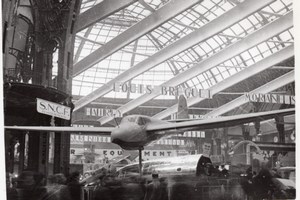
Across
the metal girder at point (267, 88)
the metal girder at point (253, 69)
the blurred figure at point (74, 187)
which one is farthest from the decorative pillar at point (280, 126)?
the blurred figure at point (74, 187)

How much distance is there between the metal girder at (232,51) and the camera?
9.87ft

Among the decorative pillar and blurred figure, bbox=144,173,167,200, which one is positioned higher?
the decorative pillar

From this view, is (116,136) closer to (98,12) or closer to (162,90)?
(162,90)

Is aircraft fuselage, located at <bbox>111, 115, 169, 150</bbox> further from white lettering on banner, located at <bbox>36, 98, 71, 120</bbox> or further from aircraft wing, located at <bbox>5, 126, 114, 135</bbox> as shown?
white lettering on banner, located at <bbox>36, 98, 71, 120</bbox>

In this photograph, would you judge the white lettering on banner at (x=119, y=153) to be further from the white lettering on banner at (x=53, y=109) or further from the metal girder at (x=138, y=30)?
the metal girder at (x=138, y=30)

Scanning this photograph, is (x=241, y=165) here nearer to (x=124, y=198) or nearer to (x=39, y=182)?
(x=124, y=198)

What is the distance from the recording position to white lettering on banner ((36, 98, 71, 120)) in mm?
2596

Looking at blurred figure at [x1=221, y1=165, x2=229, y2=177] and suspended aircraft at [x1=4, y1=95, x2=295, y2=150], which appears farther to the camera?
blurred figure at [x1=221, y1=165, x2=229, y2=177]

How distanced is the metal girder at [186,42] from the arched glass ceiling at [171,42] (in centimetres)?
3

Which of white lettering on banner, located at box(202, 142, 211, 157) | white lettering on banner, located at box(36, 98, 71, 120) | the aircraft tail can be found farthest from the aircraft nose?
white lettering on banner, located at box(202, 142, 211, 157)

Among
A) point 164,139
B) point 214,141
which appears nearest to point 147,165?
point 164,139

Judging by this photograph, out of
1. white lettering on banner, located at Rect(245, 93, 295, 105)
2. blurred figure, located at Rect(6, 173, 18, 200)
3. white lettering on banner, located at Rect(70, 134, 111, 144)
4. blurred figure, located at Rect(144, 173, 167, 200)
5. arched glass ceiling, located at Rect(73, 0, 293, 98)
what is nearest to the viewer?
blurred figure, located at Rect(6, 173, 18, 200)

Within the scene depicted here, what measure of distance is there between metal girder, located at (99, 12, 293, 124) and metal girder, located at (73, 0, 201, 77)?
0.42m

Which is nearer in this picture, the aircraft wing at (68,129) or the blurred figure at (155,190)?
the aircraft wing at (68,129)
